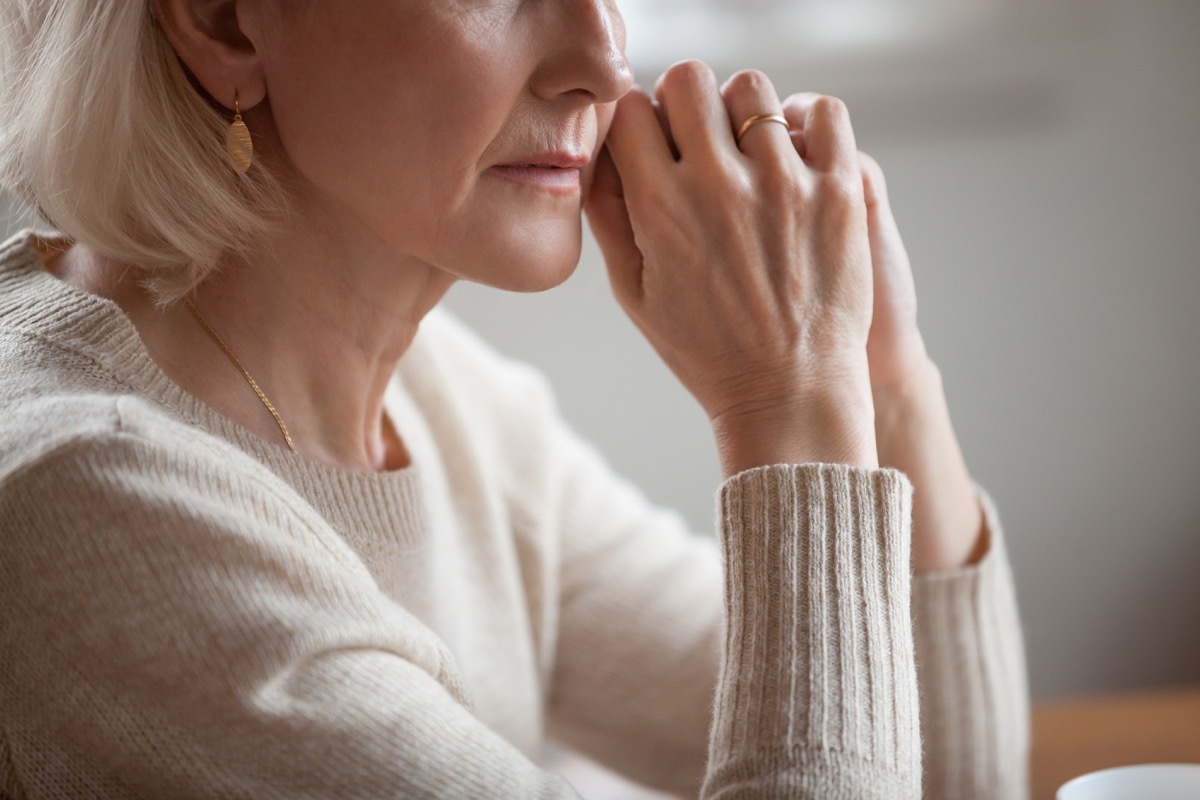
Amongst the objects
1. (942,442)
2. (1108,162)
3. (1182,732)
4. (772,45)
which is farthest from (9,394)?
(1108,162)

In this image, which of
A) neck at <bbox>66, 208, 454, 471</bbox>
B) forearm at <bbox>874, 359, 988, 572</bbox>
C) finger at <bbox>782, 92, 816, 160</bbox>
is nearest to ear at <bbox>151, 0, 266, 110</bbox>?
neck at <bbox>66, 208, 454, 471</bbox>

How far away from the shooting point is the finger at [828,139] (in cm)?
95

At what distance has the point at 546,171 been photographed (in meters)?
0.90

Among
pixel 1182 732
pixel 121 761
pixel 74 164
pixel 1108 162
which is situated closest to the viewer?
pixel 121 761

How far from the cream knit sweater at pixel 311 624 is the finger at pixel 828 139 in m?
0.28

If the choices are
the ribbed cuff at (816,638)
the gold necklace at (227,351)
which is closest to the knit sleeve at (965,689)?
the ribbed cuff at (816,638)

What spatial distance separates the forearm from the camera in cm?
105

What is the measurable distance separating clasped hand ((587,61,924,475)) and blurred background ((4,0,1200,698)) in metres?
0.83

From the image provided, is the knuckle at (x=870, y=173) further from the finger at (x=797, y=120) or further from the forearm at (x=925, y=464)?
the forearm at (x=925, y=464)

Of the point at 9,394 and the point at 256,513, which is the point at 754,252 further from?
the point at 9,394

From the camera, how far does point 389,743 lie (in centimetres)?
70

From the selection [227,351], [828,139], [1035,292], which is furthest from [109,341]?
[1035,292]

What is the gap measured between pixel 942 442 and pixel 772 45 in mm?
919

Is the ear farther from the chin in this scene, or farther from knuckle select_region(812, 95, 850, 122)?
knuckle select_region(812, 95, 850, 122)
